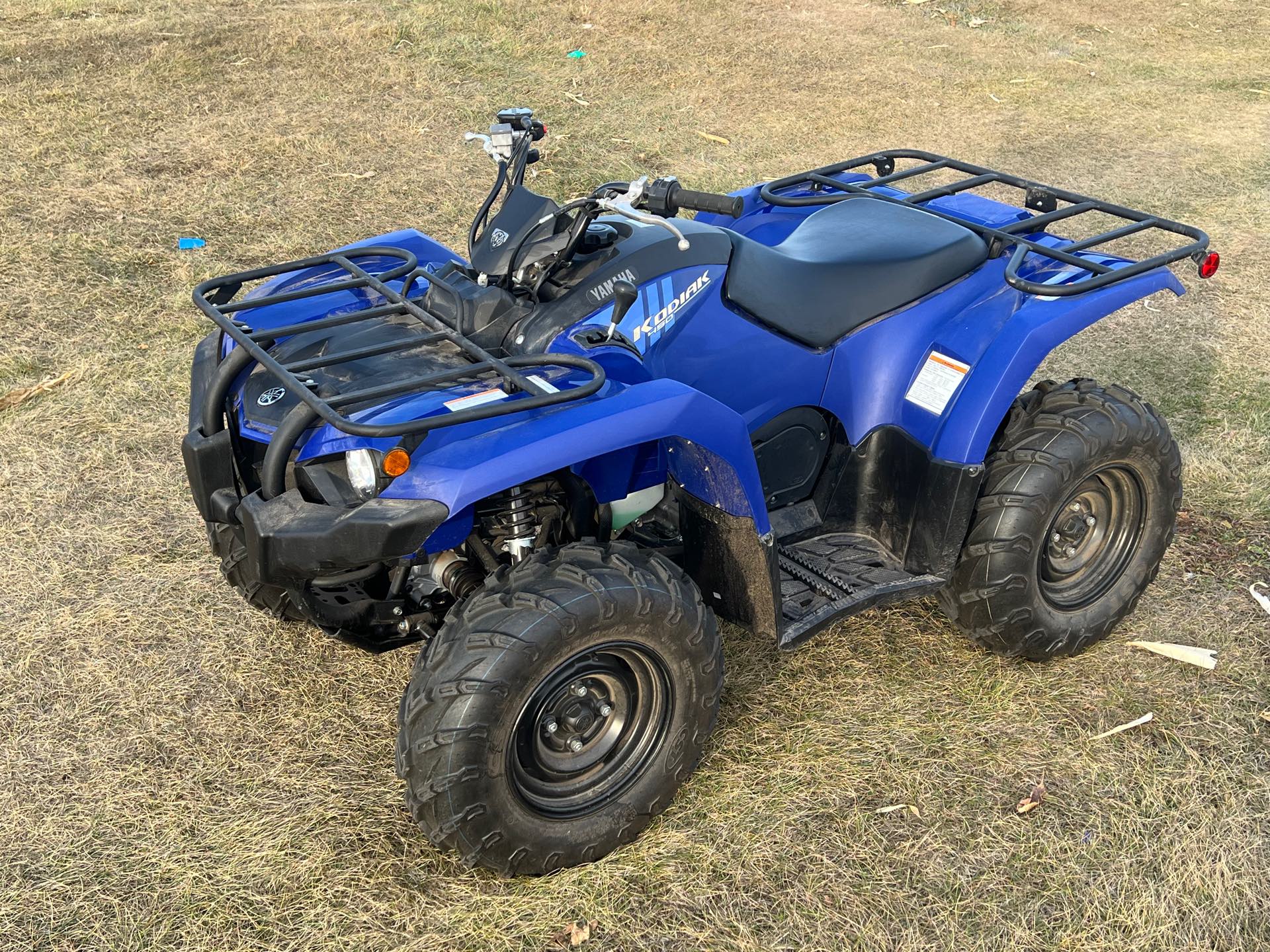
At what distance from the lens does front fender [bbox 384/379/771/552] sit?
2795 mm

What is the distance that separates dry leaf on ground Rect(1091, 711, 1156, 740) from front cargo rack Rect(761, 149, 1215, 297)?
1.38 metres

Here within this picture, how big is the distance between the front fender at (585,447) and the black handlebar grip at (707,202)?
1.76 feet

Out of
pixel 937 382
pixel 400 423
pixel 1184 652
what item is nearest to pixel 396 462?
pixel 400 423

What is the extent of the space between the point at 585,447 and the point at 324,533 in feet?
2.12

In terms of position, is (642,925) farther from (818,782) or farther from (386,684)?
(386,684)

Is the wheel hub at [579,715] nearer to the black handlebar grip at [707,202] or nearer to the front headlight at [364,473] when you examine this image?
the front headlight at [364,473]

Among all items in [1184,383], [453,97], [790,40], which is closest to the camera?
[1184,383]

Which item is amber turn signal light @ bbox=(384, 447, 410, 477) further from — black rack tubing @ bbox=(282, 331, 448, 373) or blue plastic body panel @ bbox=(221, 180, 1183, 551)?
black rack tubing @ bbox=(282, 331, 448, 373)

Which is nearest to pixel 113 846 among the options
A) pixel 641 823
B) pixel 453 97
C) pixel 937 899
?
pixel 641 823

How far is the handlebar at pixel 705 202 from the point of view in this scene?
3268 mm

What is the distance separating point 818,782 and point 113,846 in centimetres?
202

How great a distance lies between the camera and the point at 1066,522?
4.01m

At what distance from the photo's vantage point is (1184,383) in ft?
19.6

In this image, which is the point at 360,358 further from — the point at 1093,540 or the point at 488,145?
the point at 1093,540
